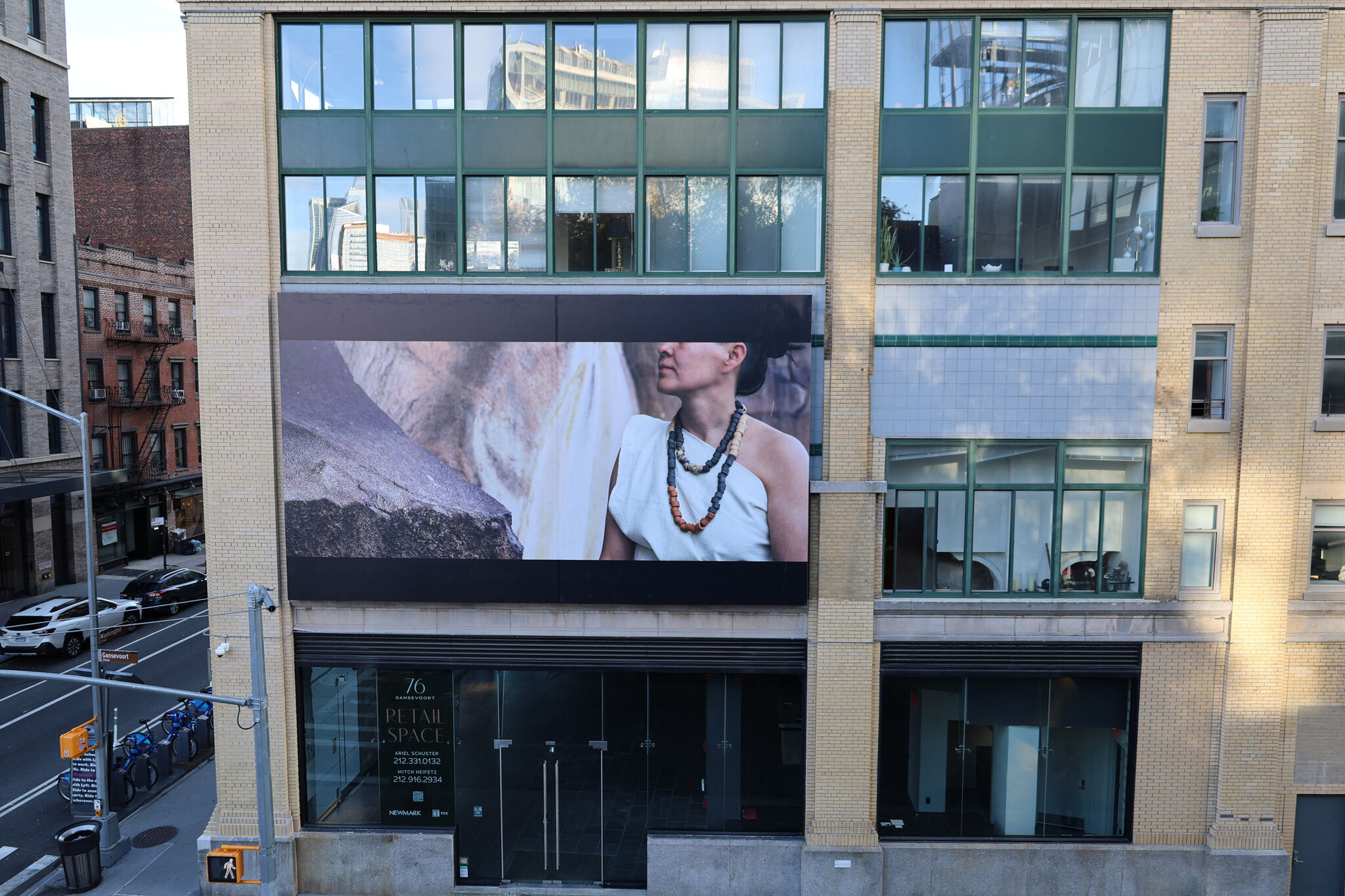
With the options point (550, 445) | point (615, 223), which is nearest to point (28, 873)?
point (550, 445)

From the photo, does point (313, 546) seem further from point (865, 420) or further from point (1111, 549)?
point (1111, 549)

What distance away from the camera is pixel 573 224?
1409cm

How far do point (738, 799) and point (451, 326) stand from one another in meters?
9.72

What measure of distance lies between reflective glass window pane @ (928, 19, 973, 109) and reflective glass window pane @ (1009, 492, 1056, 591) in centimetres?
683

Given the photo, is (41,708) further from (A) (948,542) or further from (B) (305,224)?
(A) (948,542)

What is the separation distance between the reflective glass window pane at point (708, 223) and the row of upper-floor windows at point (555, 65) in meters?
1.32

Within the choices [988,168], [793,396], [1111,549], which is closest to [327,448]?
[793,396]

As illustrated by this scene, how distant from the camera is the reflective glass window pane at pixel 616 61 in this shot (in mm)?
13844

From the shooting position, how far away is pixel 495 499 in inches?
549

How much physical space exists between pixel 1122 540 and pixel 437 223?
42.8 feet

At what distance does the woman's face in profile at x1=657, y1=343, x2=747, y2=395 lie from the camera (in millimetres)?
13789

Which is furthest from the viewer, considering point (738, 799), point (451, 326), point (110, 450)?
point (110, 450)

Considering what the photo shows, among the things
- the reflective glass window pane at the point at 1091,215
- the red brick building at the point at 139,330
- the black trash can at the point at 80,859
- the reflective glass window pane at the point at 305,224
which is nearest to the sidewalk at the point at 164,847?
the black trash can at the point at 80,859

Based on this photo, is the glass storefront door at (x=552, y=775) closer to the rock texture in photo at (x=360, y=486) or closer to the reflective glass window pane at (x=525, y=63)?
the rock texture in photo at (x=360, y=486)
